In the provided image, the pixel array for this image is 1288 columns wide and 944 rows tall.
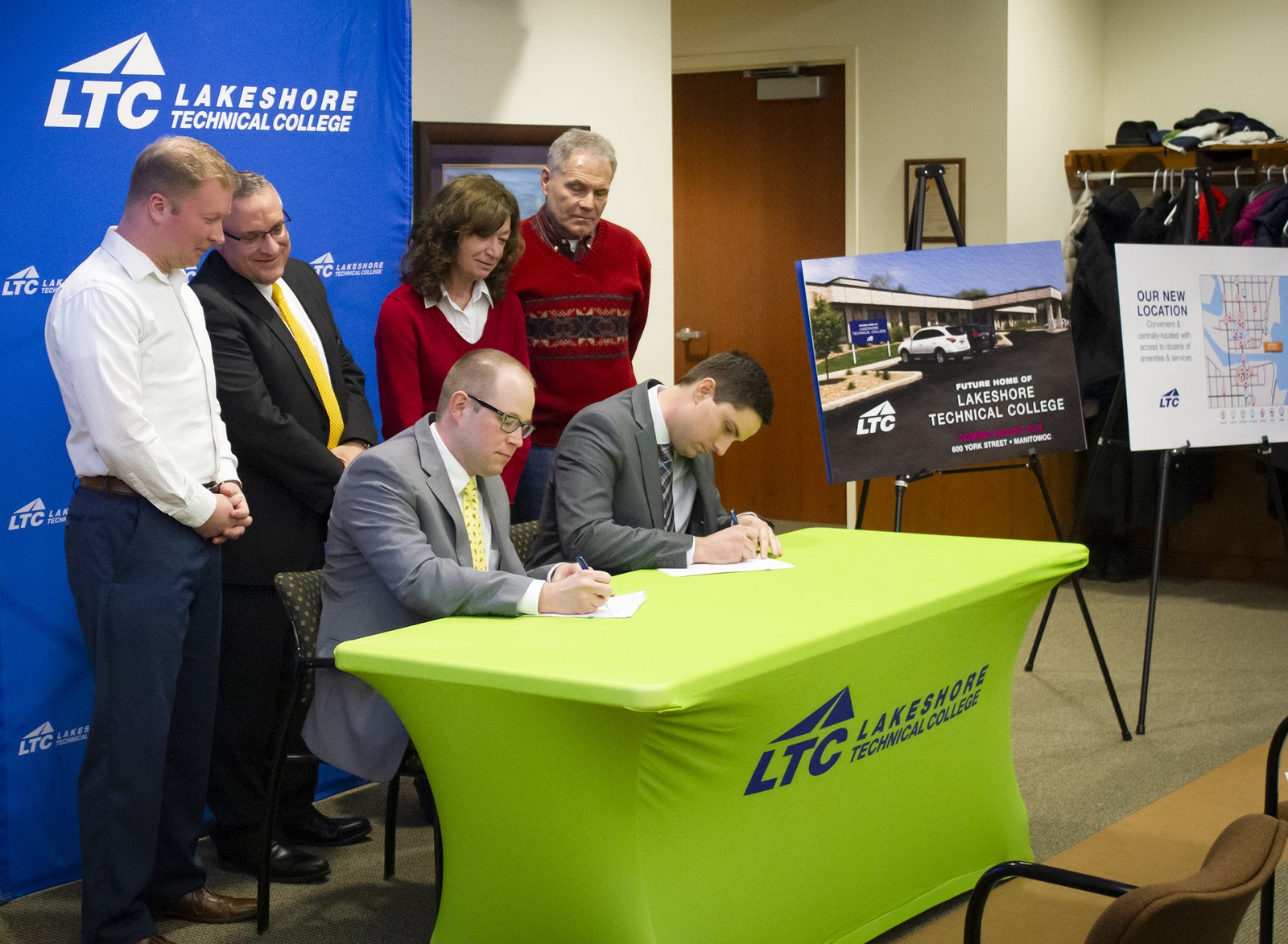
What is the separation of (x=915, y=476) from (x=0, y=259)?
2.41m

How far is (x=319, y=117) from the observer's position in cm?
343

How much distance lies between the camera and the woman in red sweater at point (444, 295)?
326cm

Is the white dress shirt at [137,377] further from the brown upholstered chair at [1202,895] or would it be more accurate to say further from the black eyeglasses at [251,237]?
the brown upholstered chair at [1202,895]

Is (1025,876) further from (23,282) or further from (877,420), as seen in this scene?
(23,282)

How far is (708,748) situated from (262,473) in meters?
1.40

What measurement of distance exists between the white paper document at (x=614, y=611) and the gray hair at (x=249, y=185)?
4.05 feet

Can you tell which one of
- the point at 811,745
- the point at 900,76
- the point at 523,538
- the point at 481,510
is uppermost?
the point at 900,76

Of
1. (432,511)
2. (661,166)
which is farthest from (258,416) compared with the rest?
(661,166)

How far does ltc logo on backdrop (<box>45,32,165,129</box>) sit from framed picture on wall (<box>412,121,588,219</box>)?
919 mm

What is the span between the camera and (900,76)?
6371 millimetres

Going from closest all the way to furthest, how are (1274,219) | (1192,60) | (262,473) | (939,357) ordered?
(262,473), (939,357), (1274,219), (1192,60)

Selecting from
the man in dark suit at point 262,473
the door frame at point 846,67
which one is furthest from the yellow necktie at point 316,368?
the door frame at point 846,67

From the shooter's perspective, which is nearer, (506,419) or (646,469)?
(506,419)

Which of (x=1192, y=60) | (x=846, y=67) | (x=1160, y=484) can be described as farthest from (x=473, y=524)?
(x=1192, y=60)
